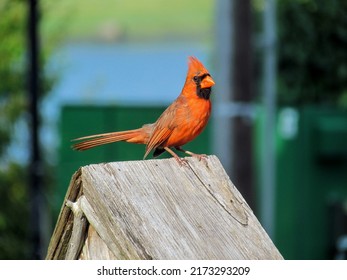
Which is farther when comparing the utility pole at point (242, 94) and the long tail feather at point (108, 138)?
the utility pole at point (242, 94)

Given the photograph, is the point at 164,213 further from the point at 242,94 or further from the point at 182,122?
the point at 242,94

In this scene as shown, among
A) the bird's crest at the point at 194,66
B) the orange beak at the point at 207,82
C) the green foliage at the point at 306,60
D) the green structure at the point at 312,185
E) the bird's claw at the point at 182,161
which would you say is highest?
the bird's crest at the point at 194,66

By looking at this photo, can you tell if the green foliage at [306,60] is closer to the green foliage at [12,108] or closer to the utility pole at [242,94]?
the utility pole at [242,94]

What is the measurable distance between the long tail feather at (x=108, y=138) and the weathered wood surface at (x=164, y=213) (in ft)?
0.42

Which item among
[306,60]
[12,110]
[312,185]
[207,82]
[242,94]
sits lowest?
[312,185]

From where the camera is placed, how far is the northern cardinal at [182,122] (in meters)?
2.17

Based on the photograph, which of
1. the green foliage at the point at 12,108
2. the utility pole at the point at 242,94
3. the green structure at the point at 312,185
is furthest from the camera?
the green structure at the point at 312,185

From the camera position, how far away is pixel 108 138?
2.41 m

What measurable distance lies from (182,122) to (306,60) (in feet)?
30.4

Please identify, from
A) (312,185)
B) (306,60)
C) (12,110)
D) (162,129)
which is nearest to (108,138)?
(162,129)

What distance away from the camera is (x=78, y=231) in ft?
7.18

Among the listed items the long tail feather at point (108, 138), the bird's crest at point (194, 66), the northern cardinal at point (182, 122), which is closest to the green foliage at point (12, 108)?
the long tail feather at point (108, 138)
